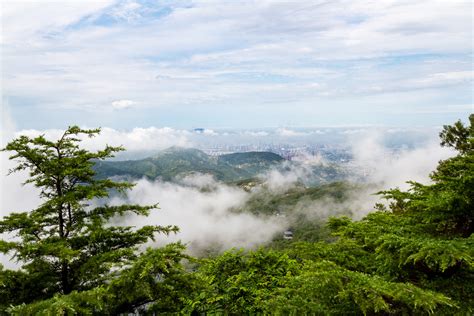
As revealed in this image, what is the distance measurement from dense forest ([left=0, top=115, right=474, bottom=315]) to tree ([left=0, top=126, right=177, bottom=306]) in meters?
0.04

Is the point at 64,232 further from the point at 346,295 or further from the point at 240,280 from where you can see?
the point at 346,295

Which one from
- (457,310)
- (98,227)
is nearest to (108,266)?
(98,227)

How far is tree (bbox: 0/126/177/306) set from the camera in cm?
1198

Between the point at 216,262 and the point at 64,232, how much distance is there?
6793mm

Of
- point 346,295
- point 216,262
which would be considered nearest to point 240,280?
point 216,262

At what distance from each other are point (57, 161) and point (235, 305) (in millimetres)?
9144

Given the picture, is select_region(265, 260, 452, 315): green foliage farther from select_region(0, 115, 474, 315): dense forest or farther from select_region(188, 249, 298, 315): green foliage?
select_region(188, 249, 298, 315): green foliage

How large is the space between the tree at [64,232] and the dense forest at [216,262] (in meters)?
0.04

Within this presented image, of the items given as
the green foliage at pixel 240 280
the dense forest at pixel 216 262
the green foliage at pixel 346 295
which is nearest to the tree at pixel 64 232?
the dense forest at pixel 216 262

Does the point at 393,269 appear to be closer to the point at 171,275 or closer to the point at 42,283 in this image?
the point at 171,275

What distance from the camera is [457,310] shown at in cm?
798

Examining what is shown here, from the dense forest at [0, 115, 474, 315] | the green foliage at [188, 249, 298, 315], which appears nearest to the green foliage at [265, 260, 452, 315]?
the dense forest at [0, 115, 474, 315]

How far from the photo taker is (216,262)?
15.1m

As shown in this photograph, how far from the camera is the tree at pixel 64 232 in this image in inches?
472
